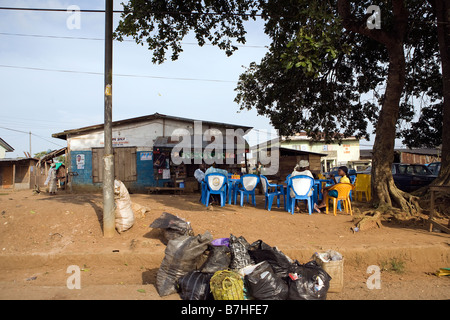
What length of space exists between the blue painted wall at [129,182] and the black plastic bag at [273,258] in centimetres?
1094

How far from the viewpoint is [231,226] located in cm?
641

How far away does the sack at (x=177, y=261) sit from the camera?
4195 mm

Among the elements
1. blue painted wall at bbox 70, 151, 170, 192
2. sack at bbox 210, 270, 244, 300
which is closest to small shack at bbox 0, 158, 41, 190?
blue painted wall at bbox 70, 151, 170, 192

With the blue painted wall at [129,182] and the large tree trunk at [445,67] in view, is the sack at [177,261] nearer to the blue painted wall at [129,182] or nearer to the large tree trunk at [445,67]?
the large tree trunk at [445,67]

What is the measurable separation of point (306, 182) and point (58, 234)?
5.63 metres

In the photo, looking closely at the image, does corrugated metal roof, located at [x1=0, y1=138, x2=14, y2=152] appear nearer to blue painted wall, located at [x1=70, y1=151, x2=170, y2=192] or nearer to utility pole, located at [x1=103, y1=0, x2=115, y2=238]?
blue painted wall, located at [x1=70, y1=151, x2=170, y2=192]

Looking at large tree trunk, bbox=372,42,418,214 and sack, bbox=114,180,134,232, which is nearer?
sack, bbox=114,180,134,232

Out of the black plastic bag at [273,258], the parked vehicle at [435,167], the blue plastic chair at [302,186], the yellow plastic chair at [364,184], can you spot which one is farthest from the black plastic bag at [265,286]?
the parked vehicle at [435,167]

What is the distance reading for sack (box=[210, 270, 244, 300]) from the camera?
361cm

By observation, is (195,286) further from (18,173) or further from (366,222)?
(18,173)

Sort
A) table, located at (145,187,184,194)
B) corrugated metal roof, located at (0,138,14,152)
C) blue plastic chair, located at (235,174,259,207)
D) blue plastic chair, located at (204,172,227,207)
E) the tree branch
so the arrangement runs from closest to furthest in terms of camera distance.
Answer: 1. the tree branch
2. blue plastic chair, located at (204,172,227,207)
3. blue plastic chair, located at (235,174,259,207)
4. table, located at (145,187,184,194)
5. corrugated metal roof, located at (0,138,14,152)

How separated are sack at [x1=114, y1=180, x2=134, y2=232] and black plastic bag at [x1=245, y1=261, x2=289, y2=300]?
3.23m

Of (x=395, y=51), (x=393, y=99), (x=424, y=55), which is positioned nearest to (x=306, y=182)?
(x=393, y=99)
